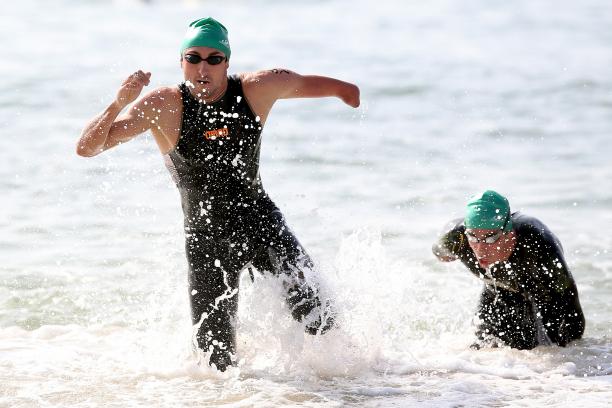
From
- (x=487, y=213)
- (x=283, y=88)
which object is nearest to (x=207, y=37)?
(x=283, y=88)

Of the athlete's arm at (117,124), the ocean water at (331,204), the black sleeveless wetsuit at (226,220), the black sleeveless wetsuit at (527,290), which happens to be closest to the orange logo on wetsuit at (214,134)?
the black sleeveless wetsuit at (226,220)

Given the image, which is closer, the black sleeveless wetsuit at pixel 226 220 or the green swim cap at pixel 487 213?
the black sleeveless wetsuit at pixel 226 220

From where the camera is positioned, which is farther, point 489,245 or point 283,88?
point 489,245

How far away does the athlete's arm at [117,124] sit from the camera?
5770 mm

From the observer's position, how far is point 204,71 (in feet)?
20.7

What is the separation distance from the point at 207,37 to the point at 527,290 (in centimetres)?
284

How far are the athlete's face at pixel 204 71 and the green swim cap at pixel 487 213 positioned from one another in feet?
6.14

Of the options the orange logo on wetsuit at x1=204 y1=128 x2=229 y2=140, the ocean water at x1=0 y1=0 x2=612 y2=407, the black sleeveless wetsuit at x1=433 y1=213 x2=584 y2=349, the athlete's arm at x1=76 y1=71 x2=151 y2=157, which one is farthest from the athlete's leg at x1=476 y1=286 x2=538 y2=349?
the athlete's arm at x1=76 y1=71 x2=151 y2=157

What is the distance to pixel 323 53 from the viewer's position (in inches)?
827

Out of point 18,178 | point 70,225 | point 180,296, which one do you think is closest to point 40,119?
point 18,178

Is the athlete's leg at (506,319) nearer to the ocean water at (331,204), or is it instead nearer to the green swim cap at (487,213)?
the ocean water at (331,204)

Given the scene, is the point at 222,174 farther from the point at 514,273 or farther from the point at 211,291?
the point at 514,273

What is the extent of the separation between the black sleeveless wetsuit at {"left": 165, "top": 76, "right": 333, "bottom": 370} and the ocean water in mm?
205

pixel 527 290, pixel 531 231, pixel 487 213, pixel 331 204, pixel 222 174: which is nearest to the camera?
pixel 222 174
